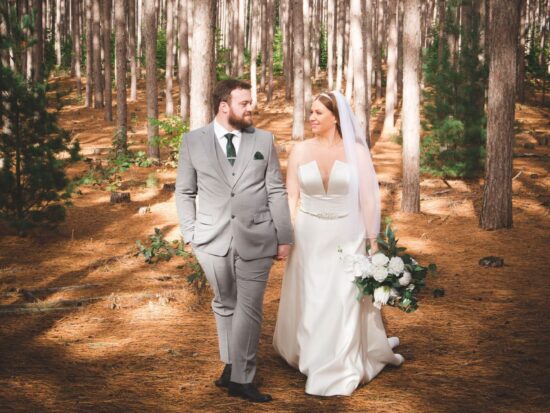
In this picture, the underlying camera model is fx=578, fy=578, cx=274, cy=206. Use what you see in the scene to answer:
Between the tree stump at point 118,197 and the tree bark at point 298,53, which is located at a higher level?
the tree bark at point 298,53

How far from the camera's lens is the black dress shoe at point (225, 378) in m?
4.58

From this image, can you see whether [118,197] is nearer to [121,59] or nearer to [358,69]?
[121,59]

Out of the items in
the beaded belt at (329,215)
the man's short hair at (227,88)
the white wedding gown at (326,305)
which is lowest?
the white wedding gown at (326,305)

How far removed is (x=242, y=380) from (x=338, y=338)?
0.90 meters

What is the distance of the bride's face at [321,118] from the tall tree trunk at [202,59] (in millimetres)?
3788

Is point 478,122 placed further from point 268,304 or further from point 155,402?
point 155,402

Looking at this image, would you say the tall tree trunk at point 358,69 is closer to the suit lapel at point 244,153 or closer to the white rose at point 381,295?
the white rose at point 381,295

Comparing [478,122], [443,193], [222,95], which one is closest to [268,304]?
[222,95]

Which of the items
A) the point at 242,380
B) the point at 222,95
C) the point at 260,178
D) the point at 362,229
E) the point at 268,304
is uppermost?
the point at 222,95

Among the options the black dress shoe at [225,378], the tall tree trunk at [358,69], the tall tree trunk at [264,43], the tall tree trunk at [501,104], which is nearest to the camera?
the black dress shoe at [225,378]

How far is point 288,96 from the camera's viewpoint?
32.3m

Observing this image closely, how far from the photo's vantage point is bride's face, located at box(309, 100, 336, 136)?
490 centimetres

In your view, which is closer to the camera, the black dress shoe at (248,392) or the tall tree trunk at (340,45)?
the black dress shoe at (248,392)

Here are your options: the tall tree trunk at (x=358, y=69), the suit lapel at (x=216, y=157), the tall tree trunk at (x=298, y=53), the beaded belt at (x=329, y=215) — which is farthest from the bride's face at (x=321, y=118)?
the tall tree trunk at (x=298, y=53)
